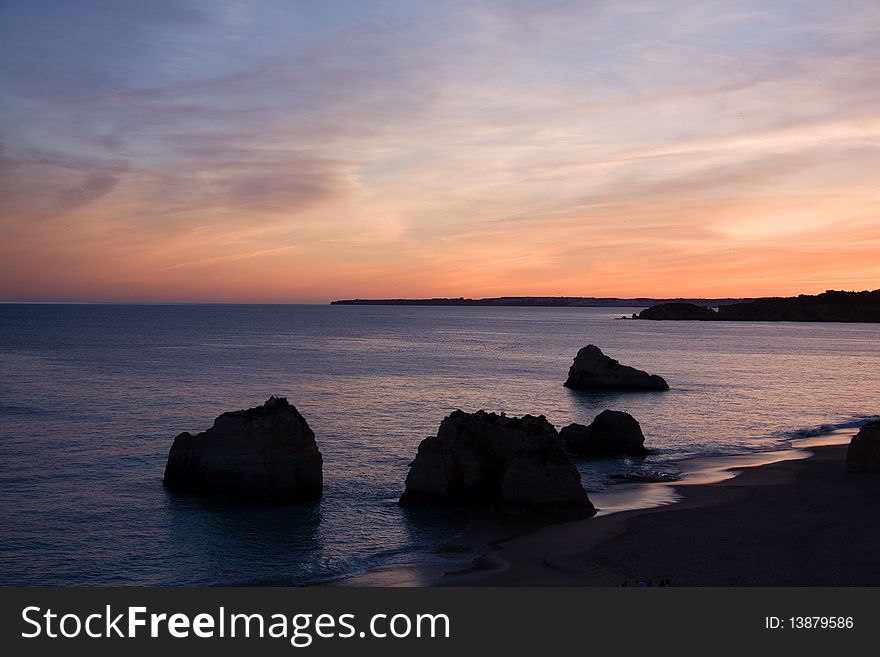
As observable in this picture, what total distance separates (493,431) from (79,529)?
15.8 metres

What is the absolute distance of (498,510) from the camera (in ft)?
95.4

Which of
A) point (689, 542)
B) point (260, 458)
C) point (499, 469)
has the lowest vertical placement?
point (689, 542)

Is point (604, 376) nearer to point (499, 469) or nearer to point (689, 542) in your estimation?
point (499, 469)

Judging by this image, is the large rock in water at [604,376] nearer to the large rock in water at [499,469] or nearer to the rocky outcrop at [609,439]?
the rocky outcrop at [609,439]

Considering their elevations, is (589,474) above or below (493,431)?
below

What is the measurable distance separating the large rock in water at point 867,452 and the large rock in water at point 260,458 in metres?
24.5

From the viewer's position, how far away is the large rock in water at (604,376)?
245 ft

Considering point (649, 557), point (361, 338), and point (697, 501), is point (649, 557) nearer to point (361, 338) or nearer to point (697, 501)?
point (697, 501)

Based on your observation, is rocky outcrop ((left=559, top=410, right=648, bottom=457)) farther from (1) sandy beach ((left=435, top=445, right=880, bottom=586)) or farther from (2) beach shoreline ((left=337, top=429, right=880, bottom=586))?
(1) sandy beach ((left=435, top=445, right=880, bottom=586))

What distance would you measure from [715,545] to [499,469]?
30.7ft

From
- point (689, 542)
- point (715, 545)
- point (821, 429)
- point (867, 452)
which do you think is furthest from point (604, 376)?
point (715, 545)

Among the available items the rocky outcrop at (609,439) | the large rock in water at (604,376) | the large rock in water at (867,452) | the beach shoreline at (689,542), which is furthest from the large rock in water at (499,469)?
the large rock in water at (604,376)

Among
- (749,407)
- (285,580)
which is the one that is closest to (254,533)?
(285,580)

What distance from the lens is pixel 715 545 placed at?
24266 mm
